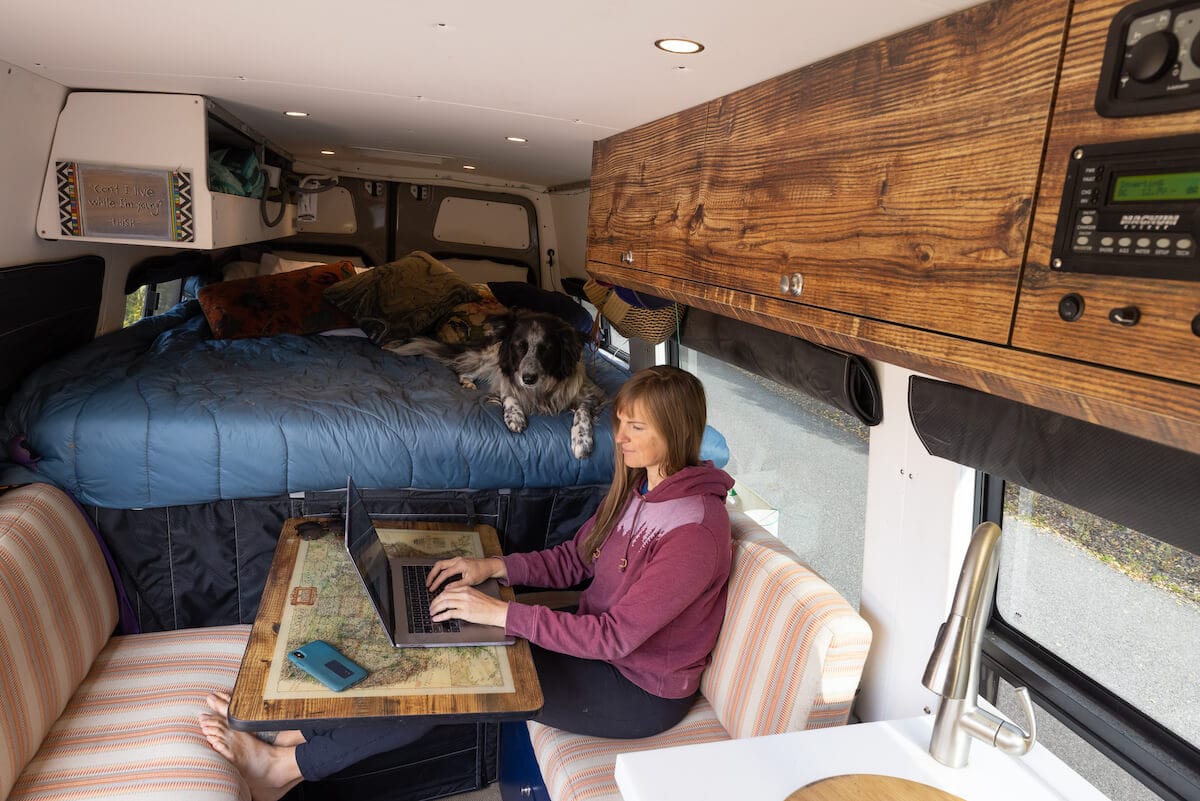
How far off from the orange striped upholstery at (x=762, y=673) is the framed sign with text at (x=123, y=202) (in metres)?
1.98

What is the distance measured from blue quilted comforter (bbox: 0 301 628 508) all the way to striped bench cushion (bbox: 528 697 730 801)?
99cm

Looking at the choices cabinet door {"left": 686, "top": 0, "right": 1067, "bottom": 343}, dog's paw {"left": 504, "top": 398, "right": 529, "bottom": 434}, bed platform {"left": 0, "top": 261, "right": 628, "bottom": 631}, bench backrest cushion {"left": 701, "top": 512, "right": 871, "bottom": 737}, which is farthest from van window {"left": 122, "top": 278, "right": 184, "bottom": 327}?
cabinet door {"left": 686, "top": 0, "right": 1067, "bottom": 343}

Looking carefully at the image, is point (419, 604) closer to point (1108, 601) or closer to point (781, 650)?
point (781, 650)

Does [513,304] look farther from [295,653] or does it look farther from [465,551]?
[295,653]

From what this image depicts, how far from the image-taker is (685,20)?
118 centimetres

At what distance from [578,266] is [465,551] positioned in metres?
3.07

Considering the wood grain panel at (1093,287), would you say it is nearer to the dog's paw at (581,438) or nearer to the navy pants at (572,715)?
the navy pants at (572,715)

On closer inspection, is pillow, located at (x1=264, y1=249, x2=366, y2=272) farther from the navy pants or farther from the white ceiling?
the navy pants

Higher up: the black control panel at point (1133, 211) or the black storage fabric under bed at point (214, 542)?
the black control panel at point (1133, 211)

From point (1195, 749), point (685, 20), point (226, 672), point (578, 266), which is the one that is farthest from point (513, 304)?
point (1195, 749)

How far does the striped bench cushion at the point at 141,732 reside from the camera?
5.60 feet

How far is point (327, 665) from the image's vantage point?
5.62ft

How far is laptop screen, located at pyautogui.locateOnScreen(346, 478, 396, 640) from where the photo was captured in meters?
1.86

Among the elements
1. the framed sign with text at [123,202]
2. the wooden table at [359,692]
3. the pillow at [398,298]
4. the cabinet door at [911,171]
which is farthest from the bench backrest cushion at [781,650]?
the pillow at [398,298]
